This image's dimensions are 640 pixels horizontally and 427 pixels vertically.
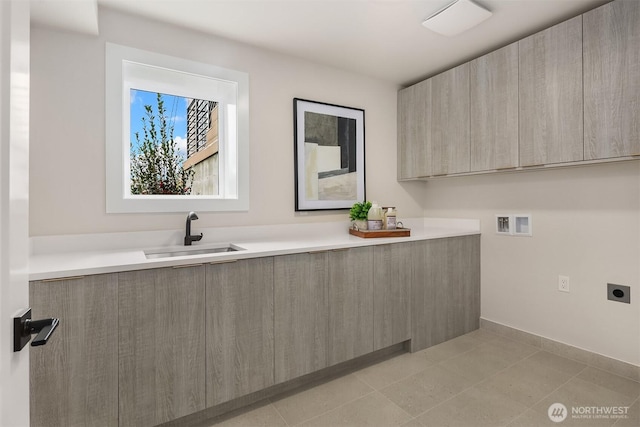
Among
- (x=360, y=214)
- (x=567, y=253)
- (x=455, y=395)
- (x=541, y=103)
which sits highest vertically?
(x=541, y=103)

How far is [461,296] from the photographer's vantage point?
280cm

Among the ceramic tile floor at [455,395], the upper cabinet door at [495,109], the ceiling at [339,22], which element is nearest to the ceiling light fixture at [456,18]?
A: the ceiling at [339,22]

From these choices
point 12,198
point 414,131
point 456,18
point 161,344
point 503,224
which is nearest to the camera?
point 12,198

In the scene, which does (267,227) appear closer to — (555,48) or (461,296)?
(461,296)

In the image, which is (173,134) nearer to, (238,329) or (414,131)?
(238,329)

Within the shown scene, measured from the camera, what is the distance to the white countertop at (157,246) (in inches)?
58.7

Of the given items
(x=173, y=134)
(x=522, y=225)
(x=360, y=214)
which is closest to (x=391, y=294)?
(x=360, y=214)

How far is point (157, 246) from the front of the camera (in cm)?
211

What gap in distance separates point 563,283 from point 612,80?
1374mm

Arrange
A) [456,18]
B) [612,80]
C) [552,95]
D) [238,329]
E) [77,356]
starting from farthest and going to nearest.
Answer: [552,95] → [456,18] → [612,80] → [238,329] → [77,356]

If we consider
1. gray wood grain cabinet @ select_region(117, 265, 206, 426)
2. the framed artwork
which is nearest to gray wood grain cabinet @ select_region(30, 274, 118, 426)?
gray wood grain cabinet @ select_region(117, 265, 206, 426)

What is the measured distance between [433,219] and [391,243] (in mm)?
1229

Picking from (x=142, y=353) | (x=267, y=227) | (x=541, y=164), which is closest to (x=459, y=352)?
(x=541, y=164)

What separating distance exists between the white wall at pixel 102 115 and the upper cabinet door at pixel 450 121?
0.67 meters
